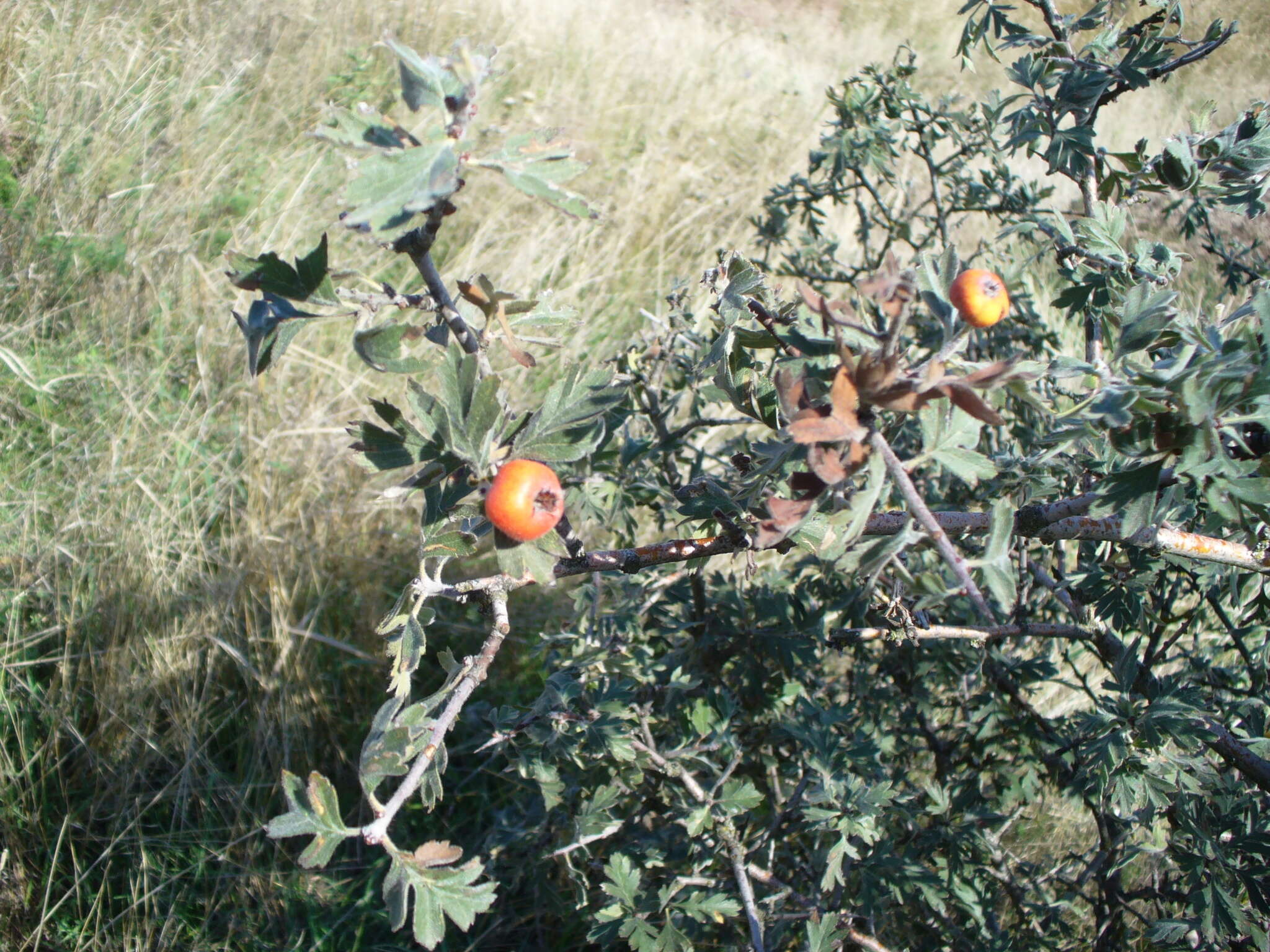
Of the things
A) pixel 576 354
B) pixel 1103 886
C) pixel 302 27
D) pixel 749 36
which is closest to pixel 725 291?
pixel 1103 886

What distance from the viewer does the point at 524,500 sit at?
2.41ft

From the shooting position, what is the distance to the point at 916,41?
743 centimetres

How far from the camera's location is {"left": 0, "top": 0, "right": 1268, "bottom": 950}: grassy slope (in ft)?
7.17

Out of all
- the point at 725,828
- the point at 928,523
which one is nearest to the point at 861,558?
the point at 928,523

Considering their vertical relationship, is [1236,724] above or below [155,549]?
above

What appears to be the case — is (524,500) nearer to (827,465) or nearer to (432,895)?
(827,465)

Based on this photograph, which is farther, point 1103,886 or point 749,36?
point 749,36

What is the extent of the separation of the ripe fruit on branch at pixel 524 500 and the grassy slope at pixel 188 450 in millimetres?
1678

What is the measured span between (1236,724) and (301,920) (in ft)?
6.92

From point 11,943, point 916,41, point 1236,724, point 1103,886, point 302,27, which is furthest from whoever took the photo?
point 916,41

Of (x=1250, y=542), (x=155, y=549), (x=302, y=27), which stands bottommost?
(x=155, y=549)

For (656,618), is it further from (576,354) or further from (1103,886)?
(576,354)

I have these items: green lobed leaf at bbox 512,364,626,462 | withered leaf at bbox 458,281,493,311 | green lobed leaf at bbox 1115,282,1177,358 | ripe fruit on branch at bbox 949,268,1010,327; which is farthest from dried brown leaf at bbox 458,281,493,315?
green lobed leaf at bbox 1115,282,1177,358

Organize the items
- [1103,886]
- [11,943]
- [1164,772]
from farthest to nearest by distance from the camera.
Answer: [11,943] < [1103,886] < [1164,772]
